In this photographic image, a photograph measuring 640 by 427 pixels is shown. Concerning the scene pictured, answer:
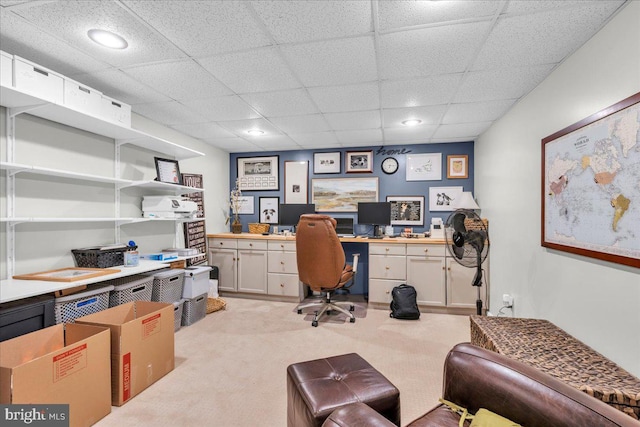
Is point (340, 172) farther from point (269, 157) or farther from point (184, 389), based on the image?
point (184, 389)

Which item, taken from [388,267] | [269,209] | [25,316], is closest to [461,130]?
[388,267]

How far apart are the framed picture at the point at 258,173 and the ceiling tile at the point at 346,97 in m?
2.07

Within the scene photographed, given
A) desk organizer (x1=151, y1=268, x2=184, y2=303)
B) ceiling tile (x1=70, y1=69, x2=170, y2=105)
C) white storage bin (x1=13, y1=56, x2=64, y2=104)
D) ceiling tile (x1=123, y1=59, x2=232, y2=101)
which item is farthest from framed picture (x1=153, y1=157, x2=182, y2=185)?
white storage bin (x1=13, y1=56, x2=64, y2=104)

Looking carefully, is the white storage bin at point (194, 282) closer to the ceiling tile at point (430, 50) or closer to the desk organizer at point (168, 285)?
the desk organizer at point (168, 285)

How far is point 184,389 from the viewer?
80.4 inches

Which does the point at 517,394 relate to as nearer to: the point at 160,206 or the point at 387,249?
the point at 387,249

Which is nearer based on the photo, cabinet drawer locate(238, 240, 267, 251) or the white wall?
the white wall

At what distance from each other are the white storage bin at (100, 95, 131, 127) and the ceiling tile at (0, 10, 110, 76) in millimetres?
290

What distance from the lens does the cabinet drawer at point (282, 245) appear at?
13.6 ft

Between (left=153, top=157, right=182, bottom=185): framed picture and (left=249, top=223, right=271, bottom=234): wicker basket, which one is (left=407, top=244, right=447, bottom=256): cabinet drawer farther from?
(left=153, top=157, right=182, bottom=185): framed picture

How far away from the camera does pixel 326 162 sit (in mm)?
4734

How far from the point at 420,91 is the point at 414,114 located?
593 millimetres

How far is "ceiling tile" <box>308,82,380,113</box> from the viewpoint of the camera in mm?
2521

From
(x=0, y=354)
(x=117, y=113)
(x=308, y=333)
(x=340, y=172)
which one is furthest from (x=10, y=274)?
(x=340, y=172)
